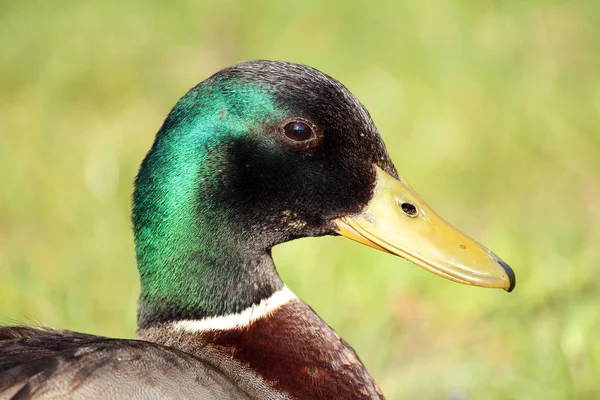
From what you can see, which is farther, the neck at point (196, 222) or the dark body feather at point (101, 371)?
the neck at point (196, 222)

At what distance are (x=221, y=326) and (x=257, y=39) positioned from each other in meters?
3.36

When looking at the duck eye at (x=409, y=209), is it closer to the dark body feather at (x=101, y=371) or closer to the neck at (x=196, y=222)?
the neck at (x=196, y=222)

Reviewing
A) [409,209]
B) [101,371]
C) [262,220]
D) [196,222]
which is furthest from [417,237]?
[101,371]

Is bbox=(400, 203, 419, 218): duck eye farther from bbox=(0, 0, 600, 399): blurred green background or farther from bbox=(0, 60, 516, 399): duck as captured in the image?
bbox=(0, 0, 600, 399): blurred green background

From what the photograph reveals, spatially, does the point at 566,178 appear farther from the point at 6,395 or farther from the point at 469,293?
the point at 6,395

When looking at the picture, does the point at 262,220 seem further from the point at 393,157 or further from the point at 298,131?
the point at 393,157

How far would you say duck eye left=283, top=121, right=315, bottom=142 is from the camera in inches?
88.0

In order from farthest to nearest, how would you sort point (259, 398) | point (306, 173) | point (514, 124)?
point (514, 124) → point (306, 173) → point (259, 398)

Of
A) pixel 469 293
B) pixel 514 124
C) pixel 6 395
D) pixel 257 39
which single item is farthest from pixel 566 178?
pixel 6 395

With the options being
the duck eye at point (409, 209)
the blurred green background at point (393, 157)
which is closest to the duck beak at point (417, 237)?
the duck eye at point (409, 209)

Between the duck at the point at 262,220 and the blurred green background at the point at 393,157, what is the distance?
36.2 inches

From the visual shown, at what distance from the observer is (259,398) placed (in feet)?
7.07

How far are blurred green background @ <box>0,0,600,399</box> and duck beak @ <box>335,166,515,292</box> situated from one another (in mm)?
896

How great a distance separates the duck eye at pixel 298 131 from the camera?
224 cm
